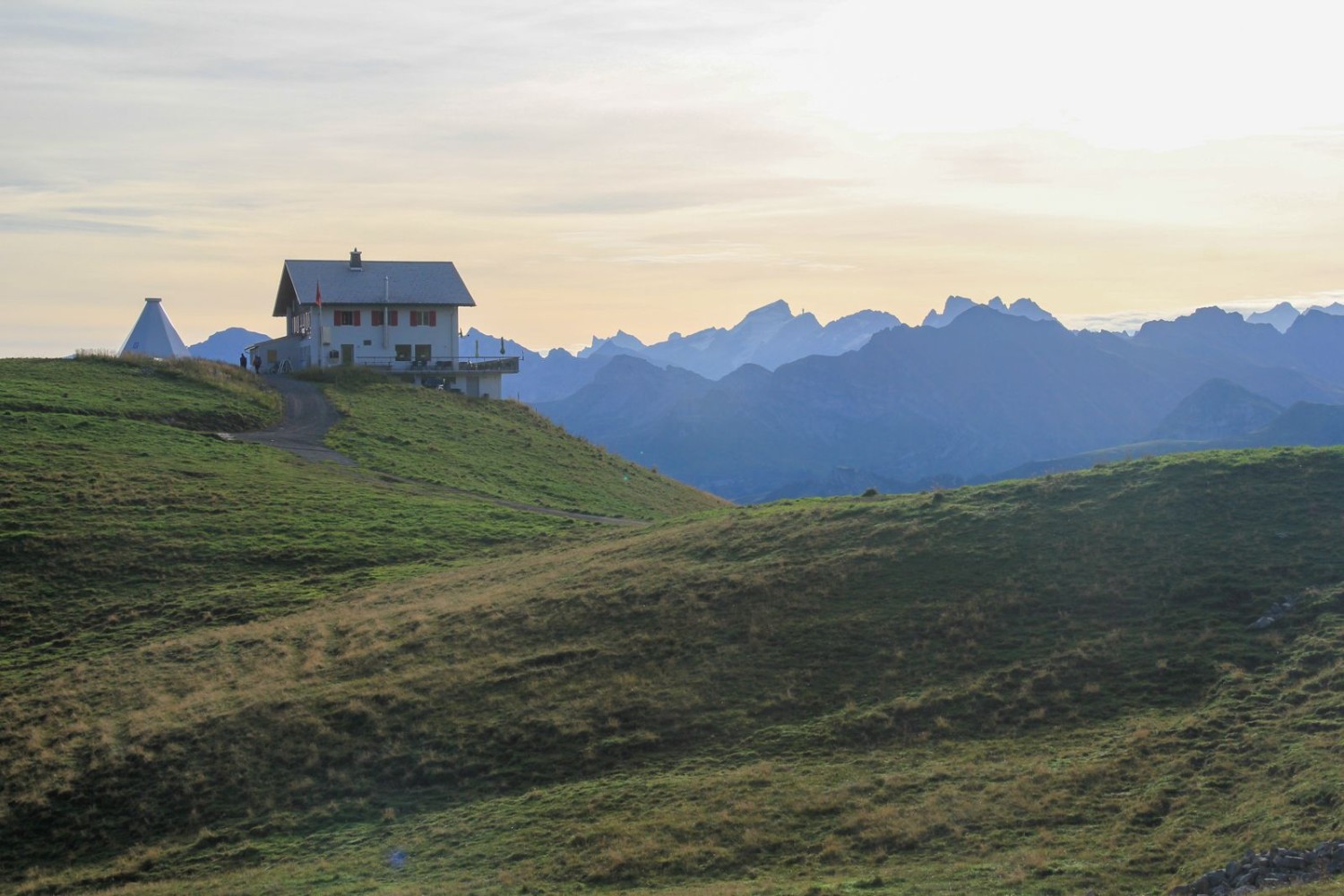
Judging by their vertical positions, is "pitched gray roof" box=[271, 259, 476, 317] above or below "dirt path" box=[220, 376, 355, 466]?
above

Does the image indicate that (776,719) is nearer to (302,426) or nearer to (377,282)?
(302,426)

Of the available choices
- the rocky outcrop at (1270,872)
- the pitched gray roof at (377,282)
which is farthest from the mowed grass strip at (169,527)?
the rocky outcrop at (1270,872)

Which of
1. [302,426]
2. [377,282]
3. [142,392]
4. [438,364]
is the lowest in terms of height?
[302,426]

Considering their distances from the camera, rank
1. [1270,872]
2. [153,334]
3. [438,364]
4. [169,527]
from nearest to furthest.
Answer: [1270,872] < [169,527] < [438,364] < [153,334]

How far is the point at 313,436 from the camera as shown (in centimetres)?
6066

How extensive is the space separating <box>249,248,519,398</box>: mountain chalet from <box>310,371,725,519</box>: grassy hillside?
5.33 meters

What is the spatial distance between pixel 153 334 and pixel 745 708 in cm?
7977

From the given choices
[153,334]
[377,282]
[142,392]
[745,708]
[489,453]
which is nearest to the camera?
[745,708]

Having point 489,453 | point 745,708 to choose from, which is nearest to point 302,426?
point 489,453

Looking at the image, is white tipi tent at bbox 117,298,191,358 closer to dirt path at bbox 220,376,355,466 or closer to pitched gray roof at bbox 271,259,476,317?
pitched gray roof at bbox 271,259,476,317

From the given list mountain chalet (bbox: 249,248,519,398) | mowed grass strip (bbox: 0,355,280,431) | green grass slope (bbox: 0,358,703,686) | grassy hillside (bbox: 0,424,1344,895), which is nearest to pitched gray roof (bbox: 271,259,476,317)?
mountain chalet (bbox: 249,248,519,398)

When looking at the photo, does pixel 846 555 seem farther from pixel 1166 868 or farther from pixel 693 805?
pixel 1166 868

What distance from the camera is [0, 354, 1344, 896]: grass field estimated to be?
18.7m

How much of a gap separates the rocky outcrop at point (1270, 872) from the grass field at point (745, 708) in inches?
25.9
